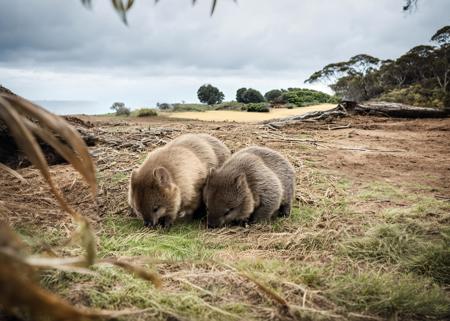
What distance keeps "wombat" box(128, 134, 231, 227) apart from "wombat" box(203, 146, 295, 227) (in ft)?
0.85

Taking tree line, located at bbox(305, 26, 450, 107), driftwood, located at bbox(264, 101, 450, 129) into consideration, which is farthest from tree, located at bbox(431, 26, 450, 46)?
driftwood, located at bbox(264, 101, 450, 129)

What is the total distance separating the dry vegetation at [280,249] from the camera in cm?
266

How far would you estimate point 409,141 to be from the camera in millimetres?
11133

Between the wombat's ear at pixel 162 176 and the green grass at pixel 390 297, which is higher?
the wombat's ear at pixel 162 176

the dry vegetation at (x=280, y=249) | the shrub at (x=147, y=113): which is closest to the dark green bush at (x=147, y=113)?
the shrub at (x=147, y=113)

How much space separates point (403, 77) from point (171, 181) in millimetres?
34834

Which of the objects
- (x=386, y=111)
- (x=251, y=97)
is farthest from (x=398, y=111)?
(x=251, y=97)

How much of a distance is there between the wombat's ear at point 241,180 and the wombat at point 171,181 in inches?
24.7

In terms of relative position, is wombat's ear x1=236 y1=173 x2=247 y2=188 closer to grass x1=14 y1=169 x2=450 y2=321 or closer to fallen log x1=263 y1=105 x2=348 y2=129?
grass x1=14 y1=169 x2=450 y2=321

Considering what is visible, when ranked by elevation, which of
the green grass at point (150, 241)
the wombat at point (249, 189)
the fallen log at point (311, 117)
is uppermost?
the fallen log at point (311, 117)

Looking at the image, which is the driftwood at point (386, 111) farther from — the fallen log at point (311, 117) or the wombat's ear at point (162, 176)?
the wombat's ear at point (162, 176)

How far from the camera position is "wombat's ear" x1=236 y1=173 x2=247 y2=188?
472 cm

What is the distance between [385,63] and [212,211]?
3601cm

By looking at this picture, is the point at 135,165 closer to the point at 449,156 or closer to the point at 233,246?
the point at 233,246
